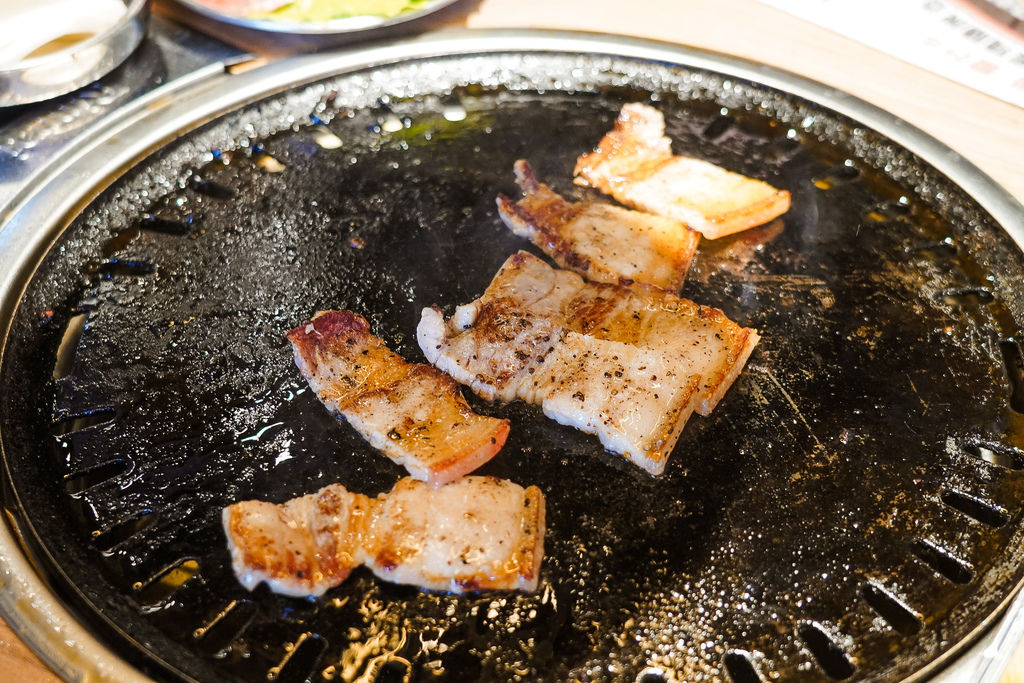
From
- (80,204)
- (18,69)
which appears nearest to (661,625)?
(80,204)

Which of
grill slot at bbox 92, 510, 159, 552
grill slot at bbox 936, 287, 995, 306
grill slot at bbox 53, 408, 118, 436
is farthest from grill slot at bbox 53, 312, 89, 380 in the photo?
grill slot at bbox 936, 287, 995, 306

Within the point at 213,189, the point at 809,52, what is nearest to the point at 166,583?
the point at 213,189

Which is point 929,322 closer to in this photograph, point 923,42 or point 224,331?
point 923,42

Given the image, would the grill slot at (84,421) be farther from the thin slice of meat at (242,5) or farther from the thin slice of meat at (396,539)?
the thin slice of meat at (242,5)

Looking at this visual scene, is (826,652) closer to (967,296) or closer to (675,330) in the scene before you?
(675,330)

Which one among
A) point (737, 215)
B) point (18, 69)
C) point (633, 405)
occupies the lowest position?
point (633, 405)

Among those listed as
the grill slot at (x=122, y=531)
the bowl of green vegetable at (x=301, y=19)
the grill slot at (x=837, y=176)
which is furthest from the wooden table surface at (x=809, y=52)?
the grill slot at (x=122, y=531)
